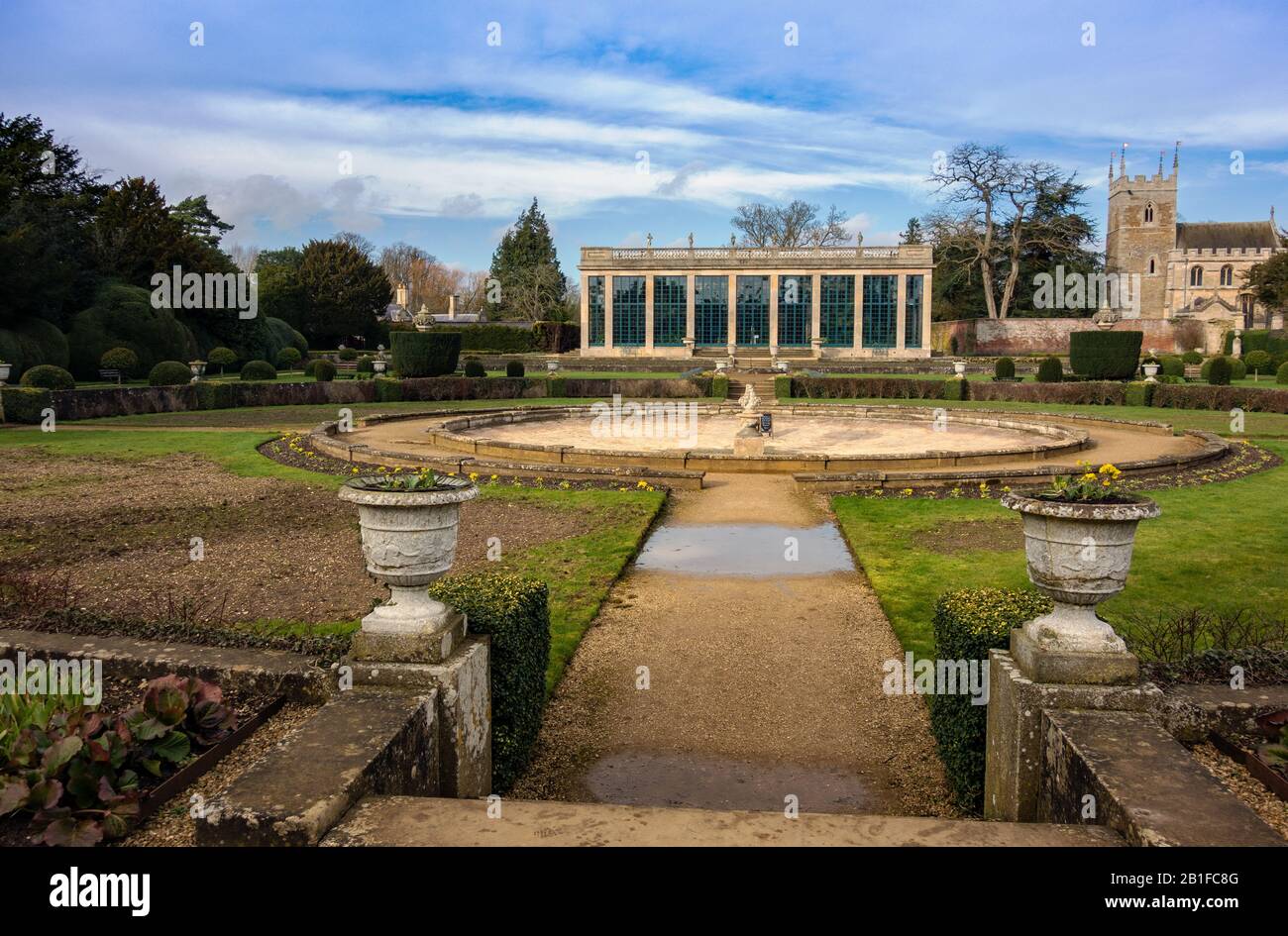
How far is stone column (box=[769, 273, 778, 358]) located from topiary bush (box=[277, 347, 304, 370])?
27931mm

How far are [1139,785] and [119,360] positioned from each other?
38.0 metres

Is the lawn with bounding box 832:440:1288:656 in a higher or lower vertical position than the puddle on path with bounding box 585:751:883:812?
higher

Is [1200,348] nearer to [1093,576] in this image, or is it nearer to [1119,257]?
[1119,257]

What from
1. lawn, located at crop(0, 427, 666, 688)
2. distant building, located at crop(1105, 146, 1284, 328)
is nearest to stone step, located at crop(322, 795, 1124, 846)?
lawn, located at crop(0, 427, 666, 688)

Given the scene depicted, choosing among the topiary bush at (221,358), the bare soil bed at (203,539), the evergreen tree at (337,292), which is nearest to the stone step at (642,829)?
the bare soil bed at (203,539)

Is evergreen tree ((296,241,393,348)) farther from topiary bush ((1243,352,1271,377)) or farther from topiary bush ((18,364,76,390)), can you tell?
topiary bush ((1243,352,1271,377))

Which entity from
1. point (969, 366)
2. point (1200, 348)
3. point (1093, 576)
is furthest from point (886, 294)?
point (1093, 576)

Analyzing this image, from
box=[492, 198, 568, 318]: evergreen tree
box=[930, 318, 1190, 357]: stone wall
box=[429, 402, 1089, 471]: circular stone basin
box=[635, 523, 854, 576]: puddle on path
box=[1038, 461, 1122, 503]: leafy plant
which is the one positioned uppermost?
box=[492, 198, 568, 318]: evergreen tree

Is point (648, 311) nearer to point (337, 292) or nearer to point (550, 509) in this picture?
point (337, 292)

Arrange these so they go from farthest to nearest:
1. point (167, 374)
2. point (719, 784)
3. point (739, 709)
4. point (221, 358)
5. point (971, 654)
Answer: point (221, 358) → point (167, 374) → point (739, 709) → point (719, 784) → point (971, 654)

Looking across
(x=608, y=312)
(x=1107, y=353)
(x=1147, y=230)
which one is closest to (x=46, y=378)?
(x=1107, y=353)

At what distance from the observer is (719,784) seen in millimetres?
4977

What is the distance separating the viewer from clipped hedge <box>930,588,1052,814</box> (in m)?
4.68
